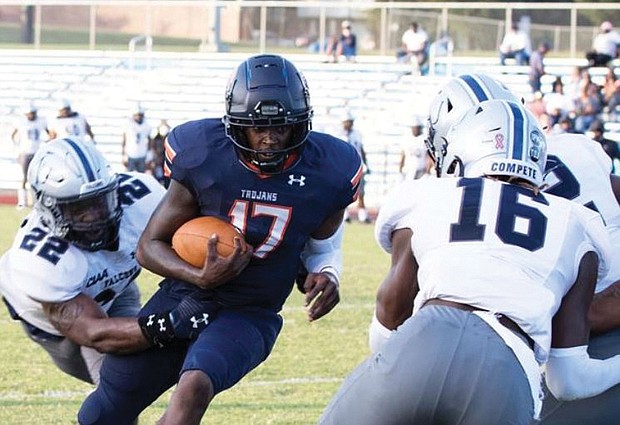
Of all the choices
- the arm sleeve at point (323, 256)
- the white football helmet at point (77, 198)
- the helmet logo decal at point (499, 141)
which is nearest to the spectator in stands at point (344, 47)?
the white football helmet at point (77, 198)

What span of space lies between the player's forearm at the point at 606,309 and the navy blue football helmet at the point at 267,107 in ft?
3.81

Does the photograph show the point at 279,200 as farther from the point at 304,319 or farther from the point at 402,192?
the point at 304,319

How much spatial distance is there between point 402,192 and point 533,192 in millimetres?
345

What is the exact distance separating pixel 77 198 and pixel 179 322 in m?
0.67

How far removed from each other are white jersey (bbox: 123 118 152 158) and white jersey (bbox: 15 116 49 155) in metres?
1.33

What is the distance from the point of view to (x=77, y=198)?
456cm

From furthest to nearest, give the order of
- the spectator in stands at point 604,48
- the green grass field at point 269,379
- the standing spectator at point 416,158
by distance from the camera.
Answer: the spectator in stands at point 604,48 → the standing spectator at point 416,158 → the green grass field at point 269,379

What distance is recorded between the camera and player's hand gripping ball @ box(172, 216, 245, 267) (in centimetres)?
418

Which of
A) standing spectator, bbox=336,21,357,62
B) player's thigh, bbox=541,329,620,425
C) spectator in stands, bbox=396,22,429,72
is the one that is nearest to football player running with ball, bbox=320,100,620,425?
player's thigh, bbox=541,329,620,425

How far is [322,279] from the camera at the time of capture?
442 cm

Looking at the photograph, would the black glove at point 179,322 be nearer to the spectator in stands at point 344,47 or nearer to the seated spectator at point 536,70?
the seated spectator at point 536,70

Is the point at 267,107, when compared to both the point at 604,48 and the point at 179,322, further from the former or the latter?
the point at 604,48

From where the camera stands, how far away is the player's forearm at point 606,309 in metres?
3.82

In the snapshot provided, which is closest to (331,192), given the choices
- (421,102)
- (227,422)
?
(227,422)
